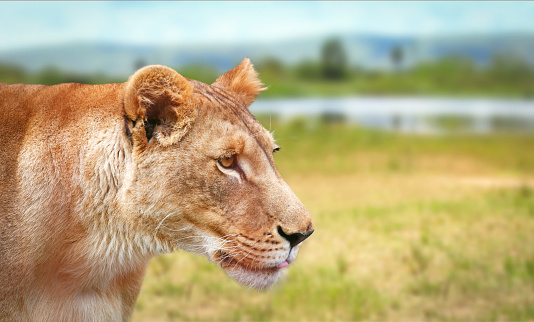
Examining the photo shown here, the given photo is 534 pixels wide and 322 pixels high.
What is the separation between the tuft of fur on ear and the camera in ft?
12.2

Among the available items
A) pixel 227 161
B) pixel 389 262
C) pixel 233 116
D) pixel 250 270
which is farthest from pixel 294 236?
pixel 389 262

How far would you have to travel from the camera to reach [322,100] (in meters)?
22.9

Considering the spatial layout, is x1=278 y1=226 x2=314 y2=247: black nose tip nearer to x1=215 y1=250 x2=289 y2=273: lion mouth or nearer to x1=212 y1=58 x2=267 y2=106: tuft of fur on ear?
x1=215 y1=250 x2=289 y2=273: lion mouth

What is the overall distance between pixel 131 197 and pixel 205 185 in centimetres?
39

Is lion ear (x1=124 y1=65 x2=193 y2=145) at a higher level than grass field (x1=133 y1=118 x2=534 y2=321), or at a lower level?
higher

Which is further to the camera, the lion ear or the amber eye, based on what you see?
the amber eye

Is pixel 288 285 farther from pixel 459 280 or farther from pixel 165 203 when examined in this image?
pixel 165 203

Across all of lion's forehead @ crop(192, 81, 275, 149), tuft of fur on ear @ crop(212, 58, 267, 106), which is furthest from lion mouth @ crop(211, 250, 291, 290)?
tuft of fur on ear @ crop(212, 58, 267, 106)

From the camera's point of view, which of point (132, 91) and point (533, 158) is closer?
point (132, 91)

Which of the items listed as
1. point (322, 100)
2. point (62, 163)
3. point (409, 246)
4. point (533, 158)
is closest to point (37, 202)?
point (62, 163)

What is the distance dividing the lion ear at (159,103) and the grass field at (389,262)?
850 millimetres

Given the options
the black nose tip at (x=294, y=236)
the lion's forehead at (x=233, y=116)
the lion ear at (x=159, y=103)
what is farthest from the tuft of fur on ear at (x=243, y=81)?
the black nose tip at (x=294, y=236)

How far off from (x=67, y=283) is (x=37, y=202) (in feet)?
1.55

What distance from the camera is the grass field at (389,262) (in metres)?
6.65
